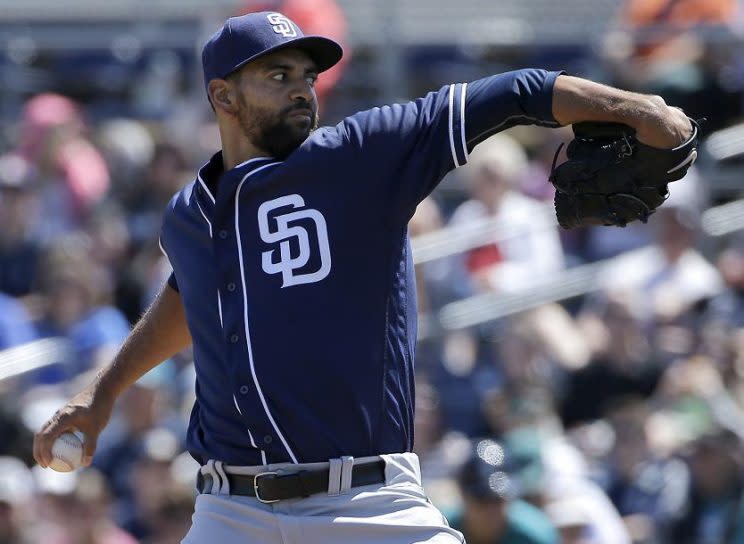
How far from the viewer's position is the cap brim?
159 inches

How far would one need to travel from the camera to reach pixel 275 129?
162 inches

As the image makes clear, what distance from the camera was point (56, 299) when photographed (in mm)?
7953

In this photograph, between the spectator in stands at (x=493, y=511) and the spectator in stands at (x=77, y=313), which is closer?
the spectator in stands at (x=493, y=511)

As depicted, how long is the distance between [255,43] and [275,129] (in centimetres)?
23

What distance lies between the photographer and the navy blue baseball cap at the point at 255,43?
4047 mm

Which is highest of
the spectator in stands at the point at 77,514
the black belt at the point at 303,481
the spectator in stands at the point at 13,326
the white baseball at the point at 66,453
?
the spectator in stands at the point at 13,326

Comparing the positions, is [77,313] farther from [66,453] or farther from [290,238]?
[290,238]

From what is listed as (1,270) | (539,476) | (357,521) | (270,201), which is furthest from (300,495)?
(1,270)

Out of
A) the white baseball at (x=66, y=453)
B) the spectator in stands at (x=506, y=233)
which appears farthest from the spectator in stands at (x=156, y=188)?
the white baseball at (x=66, y=453)

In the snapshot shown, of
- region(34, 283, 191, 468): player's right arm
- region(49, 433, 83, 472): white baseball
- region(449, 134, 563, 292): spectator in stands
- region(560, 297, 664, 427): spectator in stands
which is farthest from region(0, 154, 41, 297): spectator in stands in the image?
region(49, 433, 83, 472): white baseball

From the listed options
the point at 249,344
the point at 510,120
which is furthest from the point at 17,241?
the point at 510,120

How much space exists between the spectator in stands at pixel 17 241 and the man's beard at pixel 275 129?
14.8 feet

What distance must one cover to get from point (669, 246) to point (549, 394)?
106 cm

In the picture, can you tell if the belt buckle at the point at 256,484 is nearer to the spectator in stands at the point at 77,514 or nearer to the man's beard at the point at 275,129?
the man's beard at the point at 275,129
